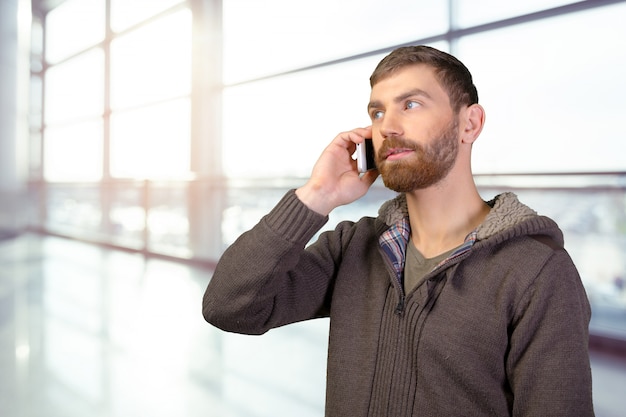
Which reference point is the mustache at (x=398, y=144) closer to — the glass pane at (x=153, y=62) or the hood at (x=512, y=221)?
the hood at (x=512, y=221)

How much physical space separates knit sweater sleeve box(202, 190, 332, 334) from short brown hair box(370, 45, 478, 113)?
1.22 feet

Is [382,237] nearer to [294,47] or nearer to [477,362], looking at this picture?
[477,362]

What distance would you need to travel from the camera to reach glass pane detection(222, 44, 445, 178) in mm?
4457

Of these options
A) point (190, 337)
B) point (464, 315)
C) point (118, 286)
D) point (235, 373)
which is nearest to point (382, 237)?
point (464, 315)

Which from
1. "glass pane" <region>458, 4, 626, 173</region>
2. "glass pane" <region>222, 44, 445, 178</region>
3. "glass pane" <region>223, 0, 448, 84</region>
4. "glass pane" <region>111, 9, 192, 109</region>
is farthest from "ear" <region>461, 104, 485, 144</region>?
"glass pane" <region>111, 9, 192, 109</region>

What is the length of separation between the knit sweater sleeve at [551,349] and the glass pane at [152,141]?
5838 mm

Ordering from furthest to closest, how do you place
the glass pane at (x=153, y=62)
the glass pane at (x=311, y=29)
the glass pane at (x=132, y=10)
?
the glass pane at (x=132, y=10) → the glass pane at (x=153, y=62) → the glass pane at (x=311, y=29)

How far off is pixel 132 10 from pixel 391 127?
713 cm

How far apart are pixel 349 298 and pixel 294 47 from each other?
173 inches

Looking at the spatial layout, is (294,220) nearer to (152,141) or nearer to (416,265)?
(416,265)

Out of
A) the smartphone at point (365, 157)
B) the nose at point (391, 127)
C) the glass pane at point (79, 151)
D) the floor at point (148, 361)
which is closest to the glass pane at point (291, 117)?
the floor at point (148, 361)

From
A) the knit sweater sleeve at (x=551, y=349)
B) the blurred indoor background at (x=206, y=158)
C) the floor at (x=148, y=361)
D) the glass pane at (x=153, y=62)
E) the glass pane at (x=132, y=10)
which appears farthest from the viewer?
the glass pane at (x=132, y=10)

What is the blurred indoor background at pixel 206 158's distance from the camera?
271 cm

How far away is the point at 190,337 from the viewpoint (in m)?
3.23
